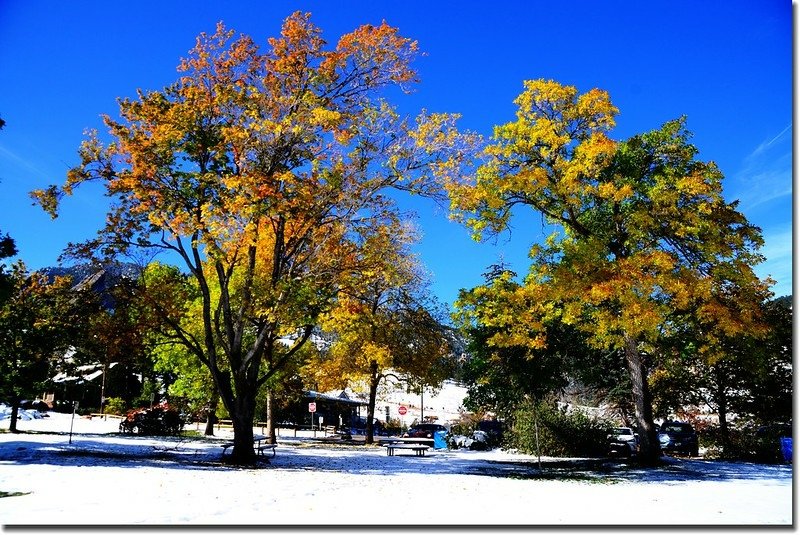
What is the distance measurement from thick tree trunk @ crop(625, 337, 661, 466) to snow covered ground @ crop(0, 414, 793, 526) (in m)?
1.61

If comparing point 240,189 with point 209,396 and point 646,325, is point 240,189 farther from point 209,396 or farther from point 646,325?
point 209,396

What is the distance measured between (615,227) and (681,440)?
17244 millimetres

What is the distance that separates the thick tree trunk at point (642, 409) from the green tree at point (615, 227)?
32 millimetres

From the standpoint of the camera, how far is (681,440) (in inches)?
1041

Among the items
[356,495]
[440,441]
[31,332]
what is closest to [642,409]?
[356,495]

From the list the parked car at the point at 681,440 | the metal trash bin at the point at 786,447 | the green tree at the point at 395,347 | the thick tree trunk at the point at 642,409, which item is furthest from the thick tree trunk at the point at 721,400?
the green tree at the point at 395,347

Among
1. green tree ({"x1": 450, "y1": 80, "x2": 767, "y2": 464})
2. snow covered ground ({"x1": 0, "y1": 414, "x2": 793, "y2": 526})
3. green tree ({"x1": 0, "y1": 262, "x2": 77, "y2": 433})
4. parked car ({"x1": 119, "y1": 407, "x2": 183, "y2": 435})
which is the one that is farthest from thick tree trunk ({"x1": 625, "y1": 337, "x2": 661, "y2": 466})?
parked car ({"x1": 119, "y1": 407, "x2": 183, "y2": 435})

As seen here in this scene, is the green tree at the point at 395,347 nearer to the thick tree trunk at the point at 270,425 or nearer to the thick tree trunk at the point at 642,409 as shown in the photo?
the thick tree trunk at the point at 270,425

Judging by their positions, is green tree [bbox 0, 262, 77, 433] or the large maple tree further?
green tree [bbox 0, 262, 77, 433]

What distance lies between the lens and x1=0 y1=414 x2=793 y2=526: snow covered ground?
254 inches

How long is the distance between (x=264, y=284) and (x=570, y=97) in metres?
9.86

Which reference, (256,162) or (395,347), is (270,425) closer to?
(395,347)

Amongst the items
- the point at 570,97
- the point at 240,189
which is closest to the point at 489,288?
the point at 570,97

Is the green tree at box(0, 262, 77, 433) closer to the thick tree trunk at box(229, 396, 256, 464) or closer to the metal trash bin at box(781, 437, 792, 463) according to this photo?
the thick tree trunk at box(229, 396, 256, 464)
